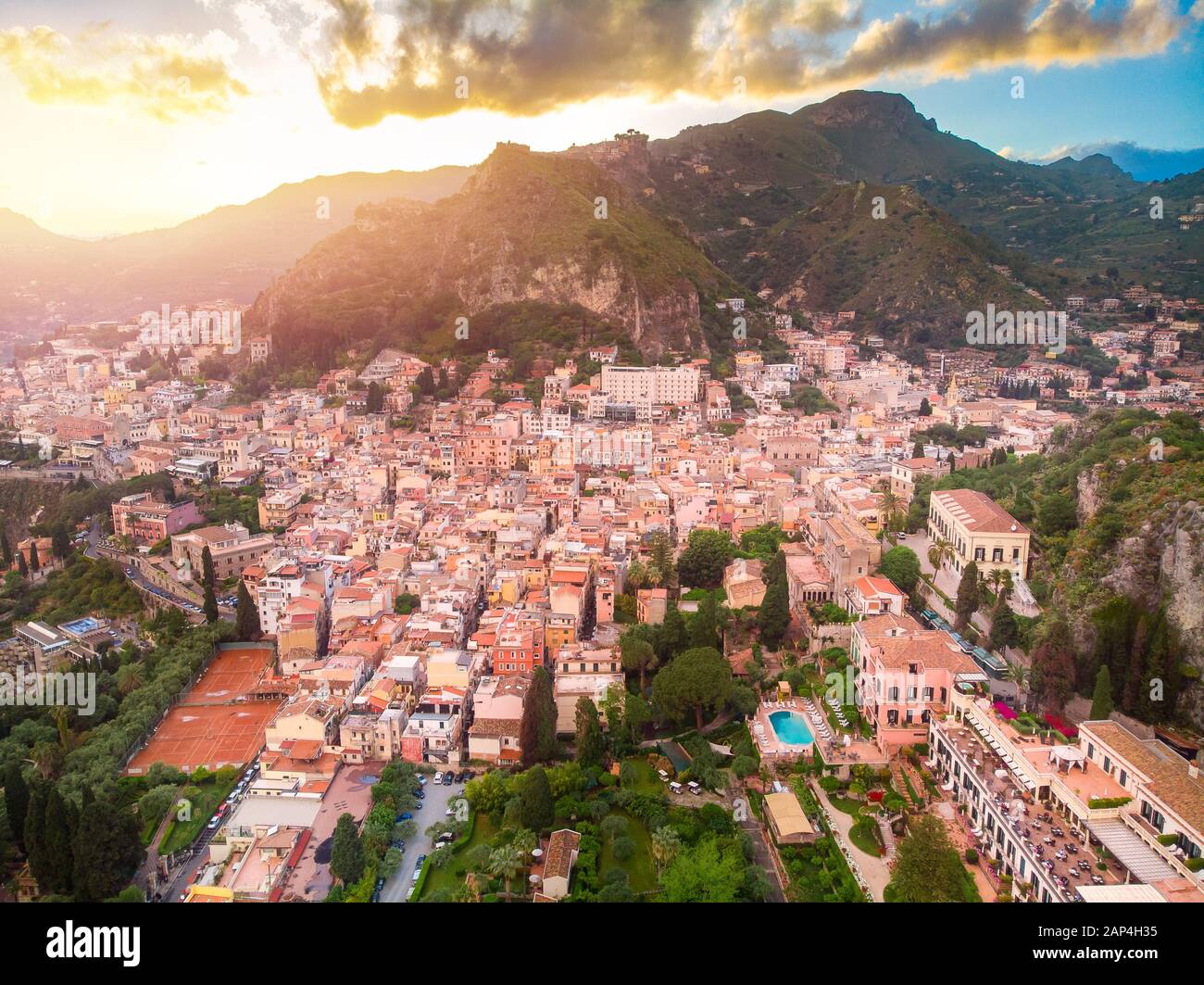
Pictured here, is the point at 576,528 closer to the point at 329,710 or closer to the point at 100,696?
the point at 329,710

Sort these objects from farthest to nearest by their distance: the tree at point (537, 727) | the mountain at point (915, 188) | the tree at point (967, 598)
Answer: the mountain at point (915, 188), the tree at point (967, 598), the tree at point (537, 727)

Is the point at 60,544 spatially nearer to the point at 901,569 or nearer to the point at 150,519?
the point at 150,519

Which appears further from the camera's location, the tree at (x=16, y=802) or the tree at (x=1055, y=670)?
the tree at (x=1055, y=670)

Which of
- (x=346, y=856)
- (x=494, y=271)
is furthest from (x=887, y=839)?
(x=494, y=271)

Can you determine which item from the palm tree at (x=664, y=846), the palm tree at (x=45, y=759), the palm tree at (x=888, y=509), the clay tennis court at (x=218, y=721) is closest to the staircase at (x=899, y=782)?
the palm tree at (x=664, y=846)

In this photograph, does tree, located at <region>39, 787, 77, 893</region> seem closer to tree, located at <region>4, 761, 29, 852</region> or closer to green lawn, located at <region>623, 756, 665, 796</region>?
tree, located at <region>4, 761, 29, 852</region>

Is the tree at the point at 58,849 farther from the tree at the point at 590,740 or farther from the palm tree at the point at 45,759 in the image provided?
the tree at the point at 590,740
